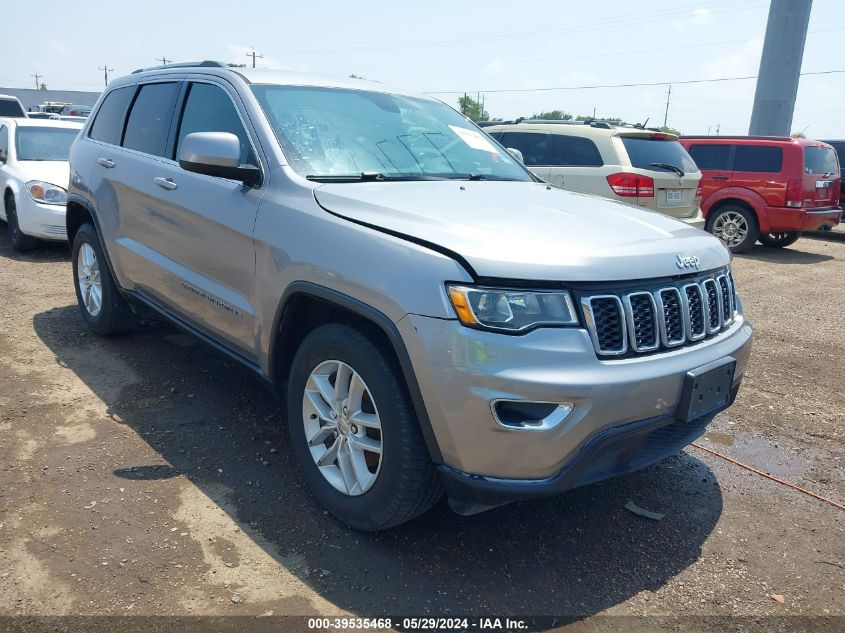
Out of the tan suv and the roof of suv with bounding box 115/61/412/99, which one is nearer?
the roof of suv with bounding box 115/61/412/99

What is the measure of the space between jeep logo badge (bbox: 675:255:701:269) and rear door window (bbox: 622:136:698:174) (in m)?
6.30

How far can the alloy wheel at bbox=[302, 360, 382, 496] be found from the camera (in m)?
2.79

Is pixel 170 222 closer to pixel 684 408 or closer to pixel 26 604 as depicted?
pixel 26 604

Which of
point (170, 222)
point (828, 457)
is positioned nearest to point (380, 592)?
A: point (170, 222)

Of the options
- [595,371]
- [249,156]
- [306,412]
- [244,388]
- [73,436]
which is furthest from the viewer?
[244,388]

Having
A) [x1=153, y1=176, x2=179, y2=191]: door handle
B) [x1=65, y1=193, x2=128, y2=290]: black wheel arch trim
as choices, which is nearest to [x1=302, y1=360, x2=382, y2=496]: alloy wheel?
[x1=153, y1=176, x2=179, y2=191]: door handle

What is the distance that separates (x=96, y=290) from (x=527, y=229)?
153 inches

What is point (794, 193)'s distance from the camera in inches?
425

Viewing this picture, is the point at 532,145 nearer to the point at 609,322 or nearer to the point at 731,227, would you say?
the point at 731,227

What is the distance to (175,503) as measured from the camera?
125 inches

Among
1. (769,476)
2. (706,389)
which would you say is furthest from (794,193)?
(706,389)

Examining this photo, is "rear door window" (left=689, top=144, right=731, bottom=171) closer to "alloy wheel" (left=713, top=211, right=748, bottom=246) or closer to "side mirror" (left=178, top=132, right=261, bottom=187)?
"alloy wheel" (left=713, top=211, right=748, bottom=246)

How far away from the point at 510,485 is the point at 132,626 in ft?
4.56

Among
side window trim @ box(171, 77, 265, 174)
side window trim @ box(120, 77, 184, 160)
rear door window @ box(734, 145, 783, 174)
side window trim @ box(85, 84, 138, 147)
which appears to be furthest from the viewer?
rear door window @ box(734, 145, 783, 174)
